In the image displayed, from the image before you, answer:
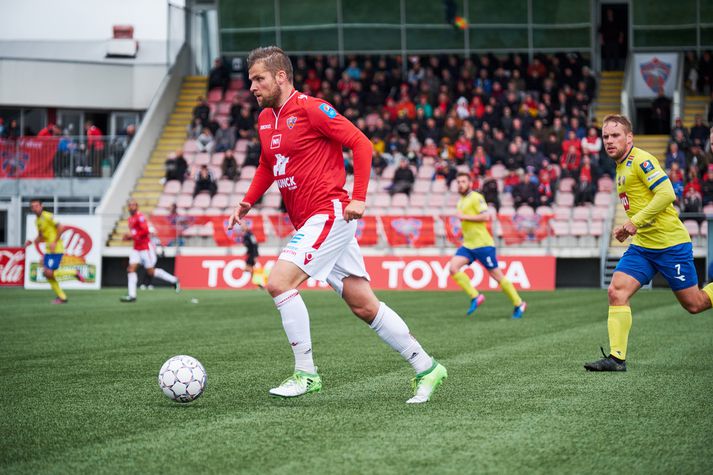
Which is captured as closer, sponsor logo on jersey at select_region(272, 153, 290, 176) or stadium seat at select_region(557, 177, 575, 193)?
sponsor logo on jersey at select_region(272, 153, 290, 176)

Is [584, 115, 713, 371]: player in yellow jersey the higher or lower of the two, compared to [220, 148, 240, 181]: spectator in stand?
lower

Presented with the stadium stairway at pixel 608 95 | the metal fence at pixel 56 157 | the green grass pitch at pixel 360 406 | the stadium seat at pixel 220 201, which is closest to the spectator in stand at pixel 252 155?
the stadium seat at pixel 220 201

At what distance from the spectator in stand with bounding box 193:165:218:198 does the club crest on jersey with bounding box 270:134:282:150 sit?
23.4m

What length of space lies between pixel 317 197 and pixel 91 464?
2.69 metres

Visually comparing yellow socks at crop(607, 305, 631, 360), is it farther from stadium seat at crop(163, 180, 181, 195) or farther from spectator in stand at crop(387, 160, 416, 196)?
stadium seat at crop(163, 180, 181, 195)

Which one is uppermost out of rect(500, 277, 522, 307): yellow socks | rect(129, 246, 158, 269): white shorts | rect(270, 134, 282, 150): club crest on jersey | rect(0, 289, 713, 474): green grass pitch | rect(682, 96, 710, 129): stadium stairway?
rect(682, 96, 710, 129): stadium stairway

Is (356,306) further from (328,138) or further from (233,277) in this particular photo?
(233,277)

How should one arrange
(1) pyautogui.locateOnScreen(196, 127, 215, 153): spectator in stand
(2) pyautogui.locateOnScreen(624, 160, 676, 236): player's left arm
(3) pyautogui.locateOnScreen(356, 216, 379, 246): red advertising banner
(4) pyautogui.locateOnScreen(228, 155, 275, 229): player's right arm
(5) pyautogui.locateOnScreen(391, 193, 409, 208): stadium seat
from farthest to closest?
(1) pyautogui.locateOnScreen(196, 127, 215, 153): spectator in stand, (5) pyautogui.locateOnScreen(391, 193, 409, 208): stadium seat, (3) pyautogui.locateOnScreen(356, 216, 379, 246): red advertising banner, (2) pyautogui.locateOnScreen(624, 160, 676, 236): player's left arm, (4) pyautogui.locateOnScreen(228, 155, 275, 229): player's right arm

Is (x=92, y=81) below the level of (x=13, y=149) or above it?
above

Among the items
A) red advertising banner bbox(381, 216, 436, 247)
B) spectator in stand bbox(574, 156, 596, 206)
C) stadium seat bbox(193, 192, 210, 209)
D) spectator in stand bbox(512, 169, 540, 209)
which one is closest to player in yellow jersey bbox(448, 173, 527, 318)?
red advertising banner bbox(381, 216, 436, 247)

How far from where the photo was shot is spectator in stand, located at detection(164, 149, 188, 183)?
3144cm

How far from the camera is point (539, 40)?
113 ft

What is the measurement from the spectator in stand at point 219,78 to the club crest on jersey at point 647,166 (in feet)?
90.7

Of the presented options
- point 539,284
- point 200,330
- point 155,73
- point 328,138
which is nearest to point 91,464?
point 328,138
